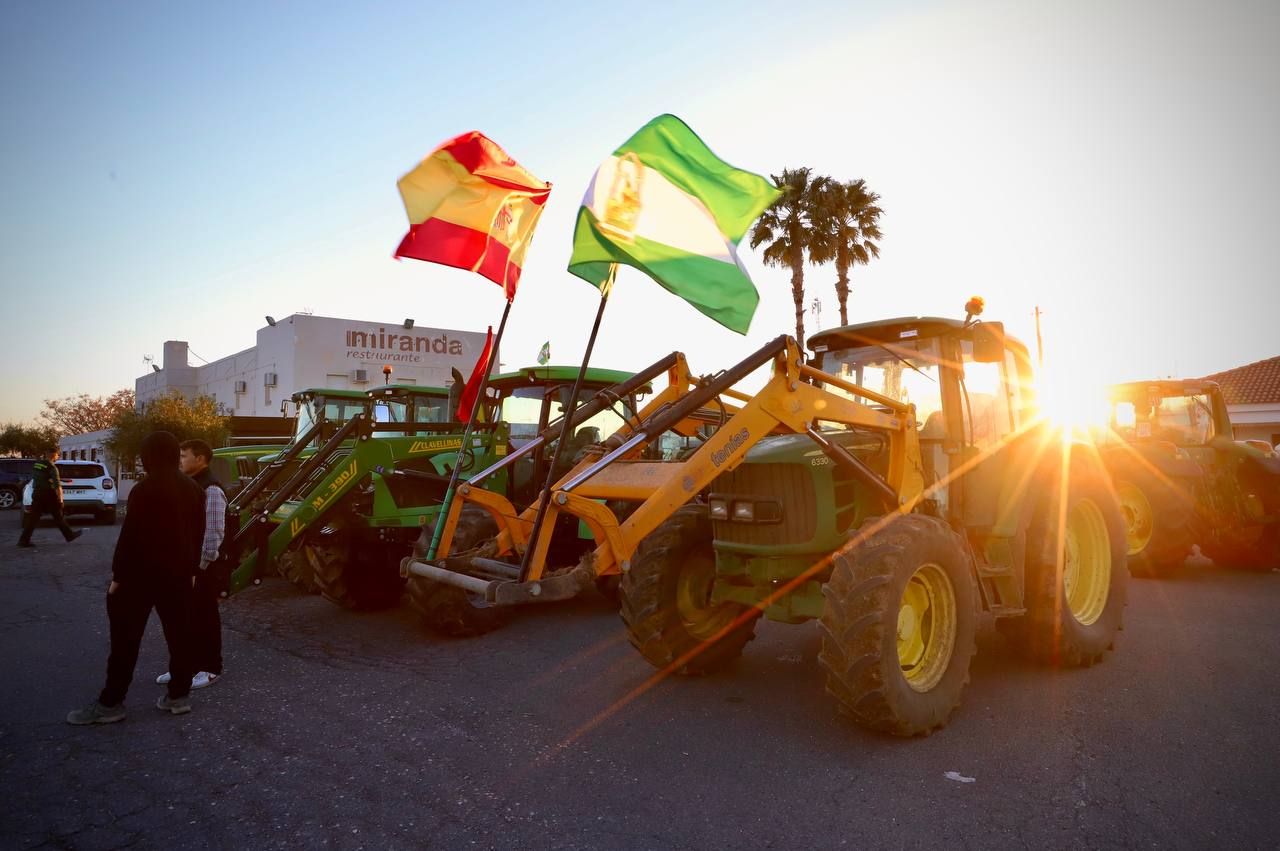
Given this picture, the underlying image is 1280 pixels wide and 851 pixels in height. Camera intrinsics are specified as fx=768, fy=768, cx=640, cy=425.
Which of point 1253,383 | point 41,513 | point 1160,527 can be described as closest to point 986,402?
point 1160,527

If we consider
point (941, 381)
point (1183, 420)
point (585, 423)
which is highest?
point (941, 381)

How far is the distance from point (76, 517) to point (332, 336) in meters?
15.6

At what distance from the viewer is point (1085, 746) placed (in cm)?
422

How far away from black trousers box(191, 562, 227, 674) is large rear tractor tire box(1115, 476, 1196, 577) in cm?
949

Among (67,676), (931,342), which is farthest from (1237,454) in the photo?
(67,676)

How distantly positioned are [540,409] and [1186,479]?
792 centimetres

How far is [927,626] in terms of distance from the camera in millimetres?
4750

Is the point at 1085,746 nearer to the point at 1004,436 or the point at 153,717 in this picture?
the point at 1004,436

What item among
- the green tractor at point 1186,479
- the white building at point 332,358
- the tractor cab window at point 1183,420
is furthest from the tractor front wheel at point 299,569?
the white building at point 332,358

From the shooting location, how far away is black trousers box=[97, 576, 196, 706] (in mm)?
4789

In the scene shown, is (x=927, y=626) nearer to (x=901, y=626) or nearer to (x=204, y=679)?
(x=901, y=626)

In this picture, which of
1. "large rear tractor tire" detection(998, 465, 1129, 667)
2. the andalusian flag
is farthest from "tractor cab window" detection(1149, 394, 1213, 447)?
the andalusian flag

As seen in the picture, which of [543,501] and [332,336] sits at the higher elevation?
[332,336]

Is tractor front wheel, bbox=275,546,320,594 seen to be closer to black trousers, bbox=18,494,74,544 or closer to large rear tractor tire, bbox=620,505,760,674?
large rear tractor tire, bbox=620,505,760,674
